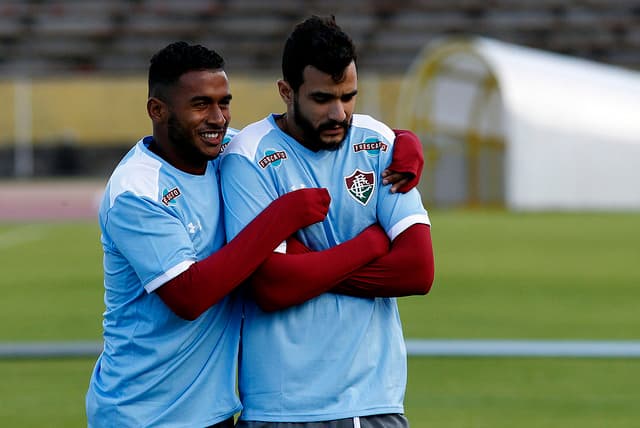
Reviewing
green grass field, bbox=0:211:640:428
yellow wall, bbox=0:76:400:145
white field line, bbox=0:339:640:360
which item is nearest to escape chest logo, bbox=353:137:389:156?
green grass field, bbox=0:211:640:428

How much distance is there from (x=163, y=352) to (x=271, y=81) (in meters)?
32.6

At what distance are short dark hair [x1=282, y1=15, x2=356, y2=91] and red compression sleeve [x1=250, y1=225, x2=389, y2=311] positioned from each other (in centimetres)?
46

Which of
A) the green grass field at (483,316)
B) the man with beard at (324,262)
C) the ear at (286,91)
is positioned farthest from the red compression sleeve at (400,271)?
the green grass field at (483,316)

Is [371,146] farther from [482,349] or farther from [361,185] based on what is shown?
[482,349]

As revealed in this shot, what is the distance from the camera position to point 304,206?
3.07 meters

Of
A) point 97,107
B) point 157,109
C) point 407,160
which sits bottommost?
point 97,107

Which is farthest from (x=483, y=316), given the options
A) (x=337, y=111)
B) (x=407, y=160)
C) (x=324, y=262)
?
(x=337, y=111)

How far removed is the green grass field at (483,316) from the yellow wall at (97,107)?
17973mm

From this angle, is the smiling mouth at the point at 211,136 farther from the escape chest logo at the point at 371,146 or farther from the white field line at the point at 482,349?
the white field line at the point at 482,349

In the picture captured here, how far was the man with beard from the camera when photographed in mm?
3080

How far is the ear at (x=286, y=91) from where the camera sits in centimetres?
316

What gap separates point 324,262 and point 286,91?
0.48 metres

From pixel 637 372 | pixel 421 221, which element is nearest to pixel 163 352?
pixel 421 221

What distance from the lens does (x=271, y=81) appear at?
35.5 meters
